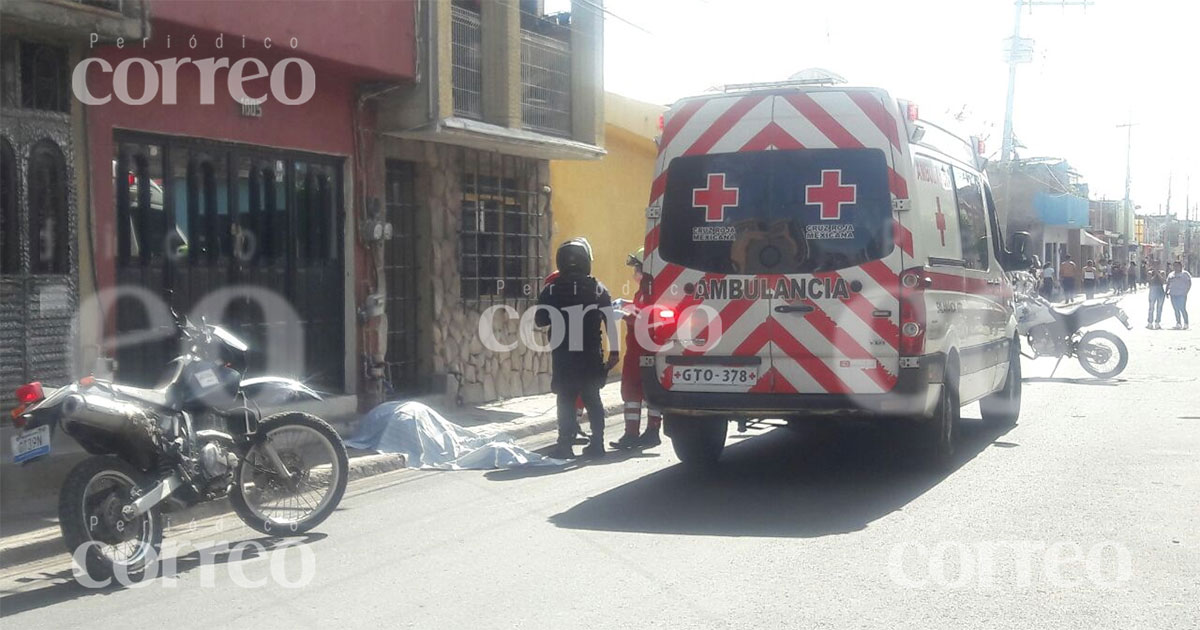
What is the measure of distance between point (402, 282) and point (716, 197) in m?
5.74

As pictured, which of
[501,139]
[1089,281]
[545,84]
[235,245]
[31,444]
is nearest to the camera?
[31,444]

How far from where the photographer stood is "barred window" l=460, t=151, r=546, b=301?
14.0 m

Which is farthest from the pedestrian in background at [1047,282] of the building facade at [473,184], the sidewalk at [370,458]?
the building facade at [473,184]

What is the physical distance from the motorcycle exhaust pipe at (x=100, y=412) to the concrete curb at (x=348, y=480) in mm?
1110

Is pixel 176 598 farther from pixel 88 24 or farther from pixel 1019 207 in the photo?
pixel 1019 207

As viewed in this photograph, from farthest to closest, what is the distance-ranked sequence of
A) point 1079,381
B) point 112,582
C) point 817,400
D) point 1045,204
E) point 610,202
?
1. point 1045,204
2. point 610,202
3. point 1079,381
4. point 817,400
5. point 112,582

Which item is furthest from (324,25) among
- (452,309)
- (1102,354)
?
(1102,354)

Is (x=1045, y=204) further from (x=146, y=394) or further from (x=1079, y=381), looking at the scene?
(x=146, y=394)

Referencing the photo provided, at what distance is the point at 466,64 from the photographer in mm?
13750

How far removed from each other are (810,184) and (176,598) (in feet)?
15.4

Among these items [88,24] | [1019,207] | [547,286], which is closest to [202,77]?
[88,24]

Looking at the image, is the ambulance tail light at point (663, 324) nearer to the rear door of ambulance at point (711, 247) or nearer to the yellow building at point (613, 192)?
the rear door of ambulance at point (711, 247)

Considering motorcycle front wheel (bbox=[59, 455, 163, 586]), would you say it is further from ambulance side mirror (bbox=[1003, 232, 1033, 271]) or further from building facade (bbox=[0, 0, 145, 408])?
ambulance side mirror (bbox=[1003, 232, 1033, 271])

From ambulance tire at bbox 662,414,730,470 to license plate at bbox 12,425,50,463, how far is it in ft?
13.9
